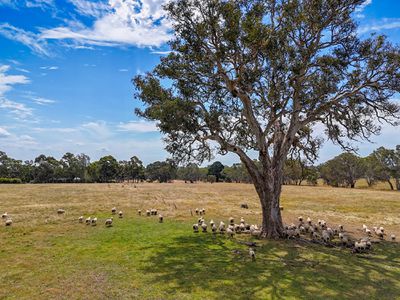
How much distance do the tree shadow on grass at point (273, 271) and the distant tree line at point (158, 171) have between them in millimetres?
80837

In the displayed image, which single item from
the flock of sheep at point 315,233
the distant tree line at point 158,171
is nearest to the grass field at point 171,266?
the flock of sheep at point 315,233

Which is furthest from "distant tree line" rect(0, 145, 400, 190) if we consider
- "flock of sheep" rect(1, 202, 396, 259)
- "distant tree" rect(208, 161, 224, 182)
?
"flock of sheep" rect(1, 202, 396, 259)

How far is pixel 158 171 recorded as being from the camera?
12775 centimetres

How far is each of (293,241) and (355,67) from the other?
488 inches

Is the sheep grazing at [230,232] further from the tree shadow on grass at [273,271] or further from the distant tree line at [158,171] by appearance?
the distant tree line at [158,171]

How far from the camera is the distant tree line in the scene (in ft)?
325

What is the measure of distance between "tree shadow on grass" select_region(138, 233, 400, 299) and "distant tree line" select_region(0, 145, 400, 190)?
80.8m

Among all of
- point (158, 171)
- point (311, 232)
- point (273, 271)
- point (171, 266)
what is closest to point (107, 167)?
point (158, 171)

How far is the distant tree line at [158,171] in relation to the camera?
99.0 metres

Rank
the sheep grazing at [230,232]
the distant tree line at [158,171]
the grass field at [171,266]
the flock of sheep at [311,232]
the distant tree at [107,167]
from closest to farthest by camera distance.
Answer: the grass field at [171,266] < the flock of sheep at [311,232] < the sheep grazing at [230,232] < the distant tree line at [158,171] < the distant tree at [107,167]

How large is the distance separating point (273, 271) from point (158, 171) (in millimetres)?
115485

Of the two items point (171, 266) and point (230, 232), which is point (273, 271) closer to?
point (171, 266)

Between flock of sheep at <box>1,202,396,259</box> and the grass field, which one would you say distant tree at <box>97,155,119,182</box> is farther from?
the grass field

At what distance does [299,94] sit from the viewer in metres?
21.7
